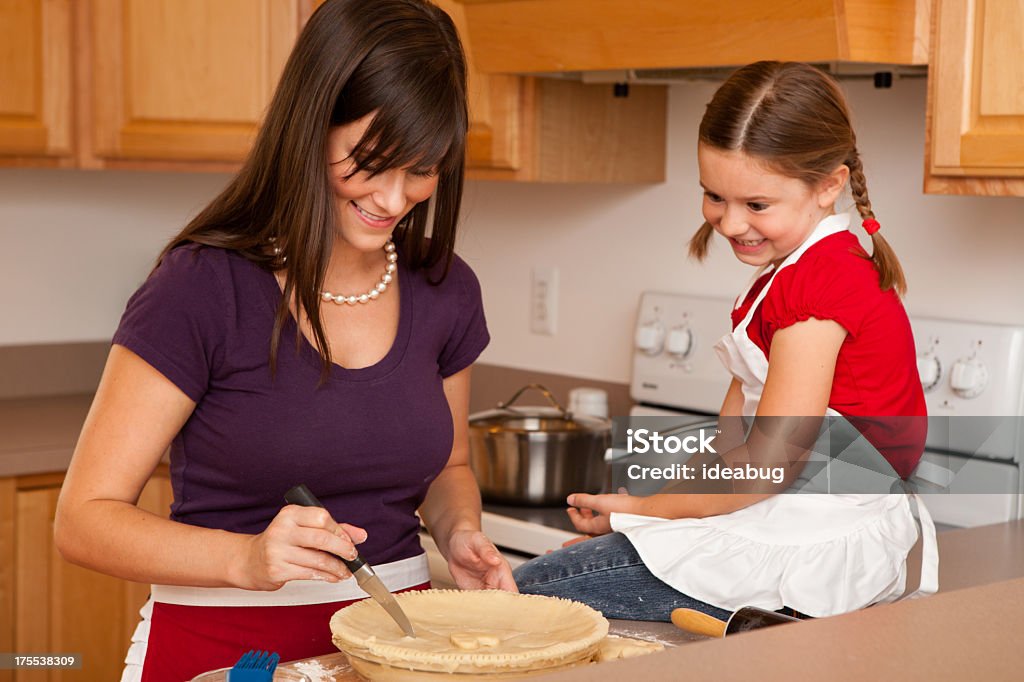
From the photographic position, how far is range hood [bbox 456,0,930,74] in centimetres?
158

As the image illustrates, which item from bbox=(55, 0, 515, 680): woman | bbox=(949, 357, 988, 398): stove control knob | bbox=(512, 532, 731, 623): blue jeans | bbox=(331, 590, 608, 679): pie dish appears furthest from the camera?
bbox=(949, 357, 988, 398): stove control knob

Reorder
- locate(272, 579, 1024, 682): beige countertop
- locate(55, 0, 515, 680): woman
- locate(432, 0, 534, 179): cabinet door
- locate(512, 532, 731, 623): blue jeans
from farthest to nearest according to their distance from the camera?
1. locate(432, 0, 534, 179): cabinet door
2. locate(512, 532, 731, 623): blue jeans
3. locate(55, 0, 515, 680): woman
4. locate(272, 579, 1024, 682): beige countertop

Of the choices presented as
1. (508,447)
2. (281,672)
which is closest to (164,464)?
(508,447)

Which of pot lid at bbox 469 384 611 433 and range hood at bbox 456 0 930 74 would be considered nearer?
range hood at bbox 456 0 930 74

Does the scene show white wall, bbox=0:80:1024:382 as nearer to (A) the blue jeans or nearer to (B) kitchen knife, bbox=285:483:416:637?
(A) the blue jeans

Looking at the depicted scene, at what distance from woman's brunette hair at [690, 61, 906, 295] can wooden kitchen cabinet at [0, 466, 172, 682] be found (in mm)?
1447

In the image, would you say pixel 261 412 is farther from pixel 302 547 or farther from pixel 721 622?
pixel 721 622

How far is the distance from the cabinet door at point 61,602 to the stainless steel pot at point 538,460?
687 millimetres

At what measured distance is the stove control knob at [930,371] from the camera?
6.06 ft

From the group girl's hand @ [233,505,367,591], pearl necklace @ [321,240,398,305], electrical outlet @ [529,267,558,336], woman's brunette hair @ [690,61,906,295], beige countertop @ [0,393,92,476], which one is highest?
woman's brunette hair @ [690,61,906,295]

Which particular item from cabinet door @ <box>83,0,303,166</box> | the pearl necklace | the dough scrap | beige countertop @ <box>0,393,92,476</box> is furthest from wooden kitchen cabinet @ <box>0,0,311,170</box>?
the dough scrap

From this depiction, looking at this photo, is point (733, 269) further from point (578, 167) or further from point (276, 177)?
point (276, 177)

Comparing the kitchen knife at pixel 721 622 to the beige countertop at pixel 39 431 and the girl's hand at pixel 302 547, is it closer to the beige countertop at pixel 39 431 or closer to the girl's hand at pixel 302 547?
the girl's hand at pixel 302 547

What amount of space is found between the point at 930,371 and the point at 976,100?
48cm
